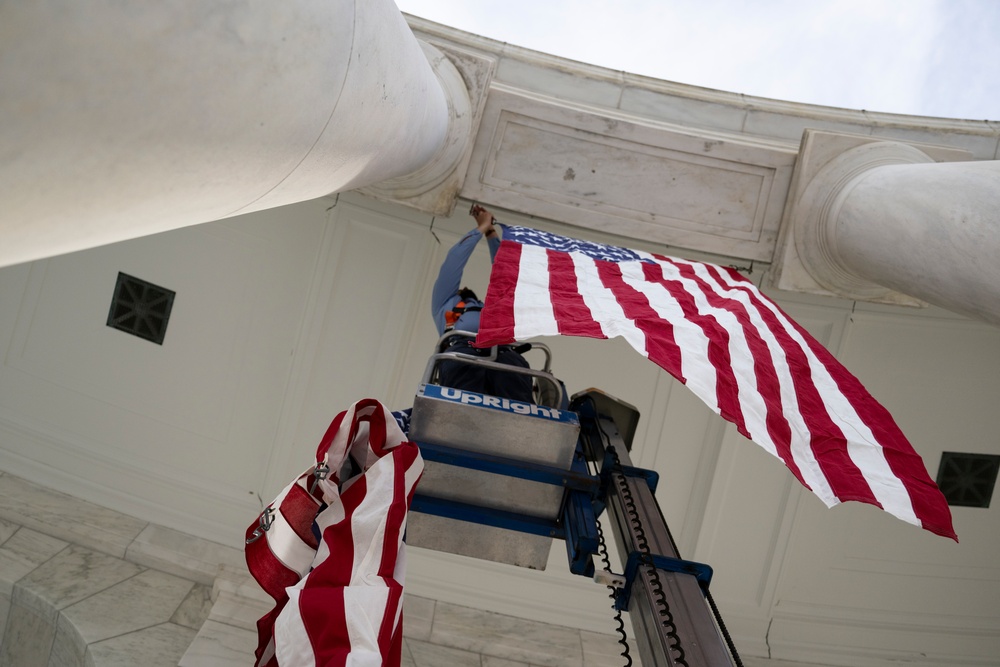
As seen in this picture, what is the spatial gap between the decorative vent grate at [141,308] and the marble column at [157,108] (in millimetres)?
6176

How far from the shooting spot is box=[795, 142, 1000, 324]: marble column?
3.06m

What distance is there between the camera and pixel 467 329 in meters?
4.37

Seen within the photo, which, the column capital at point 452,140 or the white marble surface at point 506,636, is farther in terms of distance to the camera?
the white marble surface at point 506,636

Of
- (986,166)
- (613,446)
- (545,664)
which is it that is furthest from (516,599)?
(986,166)

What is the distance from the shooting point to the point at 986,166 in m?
3.28

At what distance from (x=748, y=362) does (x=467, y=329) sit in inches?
68.7

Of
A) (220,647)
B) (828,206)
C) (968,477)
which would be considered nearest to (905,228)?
(828,206)

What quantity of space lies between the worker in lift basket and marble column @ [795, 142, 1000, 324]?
1990mm

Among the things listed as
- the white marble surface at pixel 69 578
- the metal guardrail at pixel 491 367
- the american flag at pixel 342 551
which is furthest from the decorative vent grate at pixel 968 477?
the white marble surface at pixel 69 578

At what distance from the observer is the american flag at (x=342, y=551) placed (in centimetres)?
223

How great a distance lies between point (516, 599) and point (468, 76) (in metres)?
4.57

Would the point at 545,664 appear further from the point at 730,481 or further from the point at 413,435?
the point at 413,435

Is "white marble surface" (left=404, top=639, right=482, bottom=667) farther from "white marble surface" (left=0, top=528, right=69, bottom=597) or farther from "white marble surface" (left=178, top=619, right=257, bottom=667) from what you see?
"white marble surface" (left=0, top=528, right=69, bottom=597)

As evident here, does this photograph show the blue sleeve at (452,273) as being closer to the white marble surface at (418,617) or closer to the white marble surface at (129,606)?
the white marble surface at (418,617)
